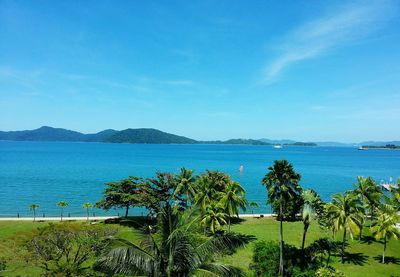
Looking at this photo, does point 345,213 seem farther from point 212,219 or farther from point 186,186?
point 186,186

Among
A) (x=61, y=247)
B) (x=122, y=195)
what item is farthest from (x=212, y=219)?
(x=61, y=247)

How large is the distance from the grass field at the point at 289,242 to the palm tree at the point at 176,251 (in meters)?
9.46

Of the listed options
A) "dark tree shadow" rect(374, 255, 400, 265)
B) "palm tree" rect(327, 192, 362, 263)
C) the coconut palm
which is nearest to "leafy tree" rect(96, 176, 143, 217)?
the coconut palm

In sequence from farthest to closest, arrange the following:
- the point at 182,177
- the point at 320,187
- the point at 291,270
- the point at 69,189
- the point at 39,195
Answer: the point at 320,187 < the point at 69,189 < the point at 39,195 < the point at 182,177 < the point at 291,270

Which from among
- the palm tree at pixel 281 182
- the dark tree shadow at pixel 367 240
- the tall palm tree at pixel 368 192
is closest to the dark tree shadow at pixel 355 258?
the dark tree shadow at pixel 367 240

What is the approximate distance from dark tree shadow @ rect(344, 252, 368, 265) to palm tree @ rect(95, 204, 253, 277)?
85.4 feet

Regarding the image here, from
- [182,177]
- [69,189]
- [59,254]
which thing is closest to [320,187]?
[182,177]

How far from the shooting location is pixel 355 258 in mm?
35844

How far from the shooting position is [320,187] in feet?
339

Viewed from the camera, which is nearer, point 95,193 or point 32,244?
point 32,244

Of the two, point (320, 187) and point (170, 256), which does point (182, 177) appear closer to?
point (170, 256)

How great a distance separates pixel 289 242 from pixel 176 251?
2972 centimetres

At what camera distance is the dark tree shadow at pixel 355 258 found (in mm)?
A: 34584

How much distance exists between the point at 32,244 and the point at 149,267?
11454 mm
